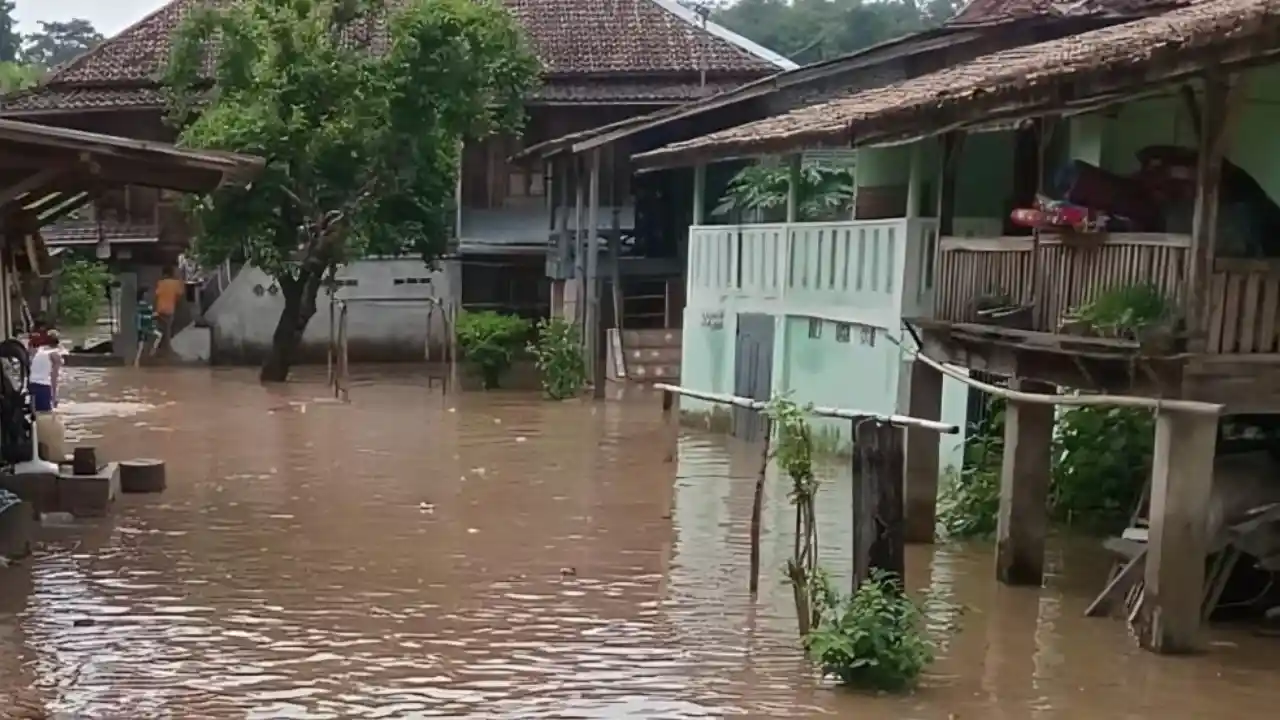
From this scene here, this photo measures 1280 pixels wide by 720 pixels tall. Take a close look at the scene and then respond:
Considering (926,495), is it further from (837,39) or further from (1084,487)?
(837,39)

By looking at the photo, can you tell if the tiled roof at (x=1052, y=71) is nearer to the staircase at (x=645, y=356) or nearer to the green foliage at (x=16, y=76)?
the staircase at (x=645, y=356)

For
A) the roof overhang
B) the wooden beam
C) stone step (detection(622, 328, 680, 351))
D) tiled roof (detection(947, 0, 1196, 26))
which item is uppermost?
tiled roof (detection(947, 0, 1196, 26))

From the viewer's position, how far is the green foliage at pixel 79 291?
3950 cm

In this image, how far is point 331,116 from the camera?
25828 millimetres

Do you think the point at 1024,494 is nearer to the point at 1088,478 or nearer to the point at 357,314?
the point at 1088,478

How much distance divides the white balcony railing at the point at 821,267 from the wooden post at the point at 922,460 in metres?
2.47

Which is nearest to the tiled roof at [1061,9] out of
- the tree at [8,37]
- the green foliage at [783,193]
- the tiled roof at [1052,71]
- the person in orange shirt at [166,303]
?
the green foliage at [783,193]

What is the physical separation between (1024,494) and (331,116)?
16.9 meters

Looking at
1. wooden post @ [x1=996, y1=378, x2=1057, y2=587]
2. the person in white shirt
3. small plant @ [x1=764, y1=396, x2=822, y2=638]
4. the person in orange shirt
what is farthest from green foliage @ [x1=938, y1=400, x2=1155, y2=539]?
the person in orange shirt

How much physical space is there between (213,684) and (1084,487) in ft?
26.9

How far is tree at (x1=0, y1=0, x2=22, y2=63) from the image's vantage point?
251 feet

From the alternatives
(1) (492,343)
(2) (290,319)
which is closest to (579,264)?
(1) (492,343)

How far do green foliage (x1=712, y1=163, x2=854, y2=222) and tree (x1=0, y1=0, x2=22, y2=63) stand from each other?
62157 millimetres

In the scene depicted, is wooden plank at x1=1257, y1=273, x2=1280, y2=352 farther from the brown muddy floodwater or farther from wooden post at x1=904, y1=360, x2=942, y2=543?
wooden post at x1=904, y1=360, x2=942, y2=543
